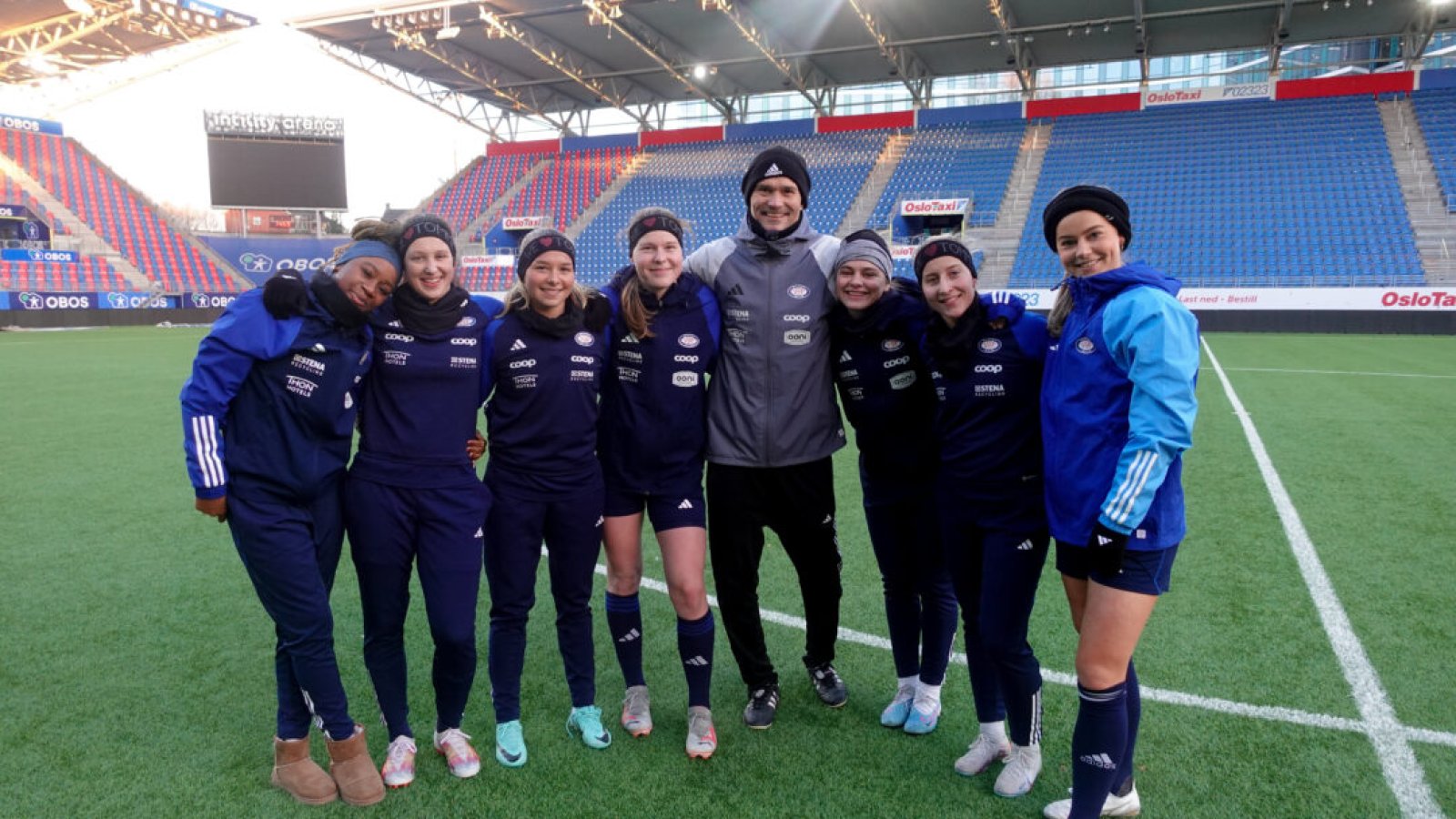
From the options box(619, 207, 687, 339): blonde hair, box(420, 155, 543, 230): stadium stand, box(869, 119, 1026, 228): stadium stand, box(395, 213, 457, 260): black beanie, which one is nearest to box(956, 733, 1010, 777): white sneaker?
box(619, 207, 687, 339): blonde hair

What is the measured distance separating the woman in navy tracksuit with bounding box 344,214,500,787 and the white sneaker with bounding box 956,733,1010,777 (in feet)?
5.50

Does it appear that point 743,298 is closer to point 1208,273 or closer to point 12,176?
point 1208,273

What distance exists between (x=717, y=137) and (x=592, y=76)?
552cm

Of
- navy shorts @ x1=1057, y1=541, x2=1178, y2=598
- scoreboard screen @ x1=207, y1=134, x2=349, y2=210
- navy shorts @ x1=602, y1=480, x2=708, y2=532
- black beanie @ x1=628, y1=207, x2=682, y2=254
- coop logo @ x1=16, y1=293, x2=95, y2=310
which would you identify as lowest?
coop logo @ x1=16, y1=293, x2=95, y2=310

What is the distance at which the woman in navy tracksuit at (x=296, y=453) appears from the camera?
258cm

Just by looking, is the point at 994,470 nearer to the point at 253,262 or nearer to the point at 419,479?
the point at 419,479

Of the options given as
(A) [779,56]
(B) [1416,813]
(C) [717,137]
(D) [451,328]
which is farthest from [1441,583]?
(C) [717,137]

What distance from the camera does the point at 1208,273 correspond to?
22734 mm

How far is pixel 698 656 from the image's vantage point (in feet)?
10.5

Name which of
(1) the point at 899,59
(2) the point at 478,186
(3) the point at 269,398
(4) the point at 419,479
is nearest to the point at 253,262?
(2) the point at 478,186

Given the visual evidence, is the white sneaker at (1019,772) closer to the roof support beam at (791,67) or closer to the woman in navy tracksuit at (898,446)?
the woman in navy tracksuit at (898,446)

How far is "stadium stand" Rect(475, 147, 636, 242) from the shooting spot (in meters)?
33.8

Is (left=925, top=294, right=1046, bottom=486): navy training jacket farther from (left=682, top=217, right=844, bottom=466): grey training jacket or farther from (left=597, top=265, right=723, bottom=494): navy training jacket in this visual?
(left=597, top=265, right=723, bottom=494): navy training jacket

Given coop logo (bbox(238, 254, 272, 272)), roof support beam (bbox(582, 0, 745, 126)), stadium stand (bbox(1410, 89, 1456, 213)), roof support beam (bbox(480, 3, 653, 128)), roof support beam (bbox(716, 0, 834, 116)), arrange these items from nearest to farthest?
stadium stand (bbox(1410, 89, 1456, 213)) < roof support beam (bbox(716, 0, 834, 116)) < roof support beam (bbox(582, 0, 745, 126)) < roof support beam (bbox(480, 3, 653, 128)) < coop logo (bbox(238, 254, 272, 272))
